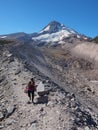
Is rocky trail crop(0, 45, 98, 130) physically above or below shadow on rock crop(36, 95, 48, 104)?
below

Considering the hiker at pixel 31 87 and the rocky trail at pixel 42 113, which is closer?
the rocky trail at pixel 42 113

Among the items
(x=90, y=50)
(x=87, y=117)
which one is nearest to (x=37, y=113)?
(x=87, y=117)

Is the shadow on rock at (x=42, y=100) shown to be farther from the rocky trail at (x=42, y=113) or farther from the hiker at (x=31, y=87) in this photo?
the hiker at (x=31, y=87)

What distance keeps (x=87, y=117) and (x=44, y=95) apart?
138 inches

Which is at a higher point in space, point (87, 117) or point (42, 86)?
point (42, 86)

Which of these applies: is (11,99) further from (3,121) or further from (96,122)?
(96,122)

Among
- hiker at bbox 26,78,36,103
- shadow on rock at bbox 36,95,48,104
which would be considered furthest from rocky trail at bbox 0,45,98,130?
hiker at bbox 26,78,36,103

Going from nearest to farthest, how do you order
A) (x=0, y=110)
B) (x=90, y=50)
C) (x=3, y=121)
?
(x=3, y=121), (x=0, y=110), (x=90, y=50)

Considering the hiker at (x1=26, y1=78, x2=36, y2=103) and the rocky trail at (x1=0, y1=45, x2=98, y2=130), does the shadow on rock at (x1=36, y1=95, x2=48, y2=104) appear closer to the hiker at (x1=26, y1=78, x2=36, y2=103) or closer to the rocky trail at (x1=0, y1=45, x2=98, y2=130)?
the rocky trail at (x1=0, y1=45, x2=98, y2=130)

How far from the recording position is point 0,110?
21.4m

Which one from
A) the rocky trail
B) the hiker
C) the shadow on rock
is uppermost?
the hiker

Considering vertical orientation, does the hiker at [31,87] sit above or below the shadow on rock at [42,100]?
above

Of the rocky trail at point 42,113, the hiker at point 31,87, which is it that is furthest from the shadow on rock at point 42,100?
the hiker at point 31,87

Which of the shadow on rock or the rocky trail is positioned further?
the shadow on rock
